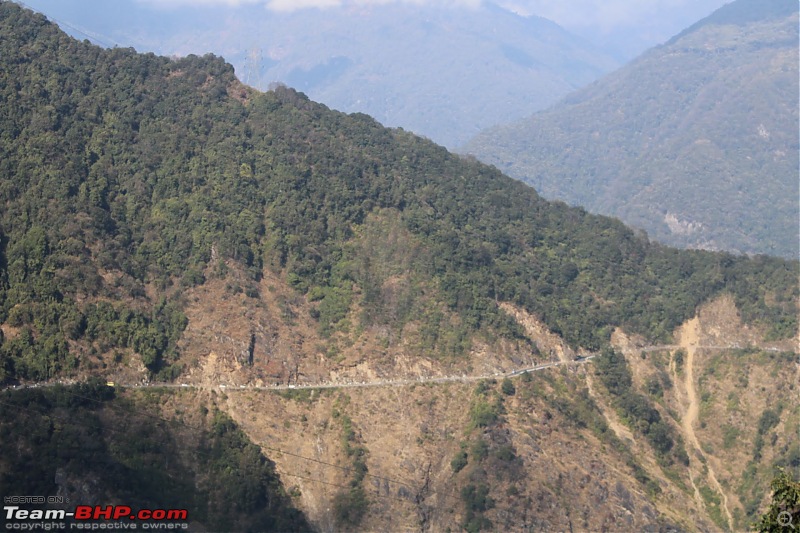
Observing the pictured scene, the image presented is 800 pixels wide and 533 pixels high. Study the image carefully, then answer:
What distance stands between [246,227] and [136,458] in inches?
969

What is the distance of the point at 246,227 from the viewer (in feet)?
252

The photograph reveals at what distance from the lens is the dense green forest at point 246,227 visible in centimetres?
6662

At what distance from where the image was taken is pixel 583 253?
88.6 m

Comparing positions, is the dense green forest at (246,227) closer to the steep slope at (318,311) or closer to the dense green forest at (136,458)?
the steep slope at (318,311)

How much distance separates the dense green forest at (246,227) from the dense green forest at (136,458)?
12.9 feet

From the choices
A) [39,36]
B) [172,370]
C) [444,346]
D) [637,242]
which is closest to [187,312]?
[172,370]

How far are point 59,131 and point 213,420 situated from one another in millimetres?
29380

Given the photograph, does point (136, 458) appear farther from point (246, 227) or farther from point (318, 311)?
point (246, 227)

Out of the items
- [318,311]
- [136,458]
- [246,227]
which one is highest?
[246,227]

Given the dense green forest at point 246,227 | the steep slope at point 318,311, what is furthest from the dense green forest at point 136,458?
the dense green forest at point 246,227

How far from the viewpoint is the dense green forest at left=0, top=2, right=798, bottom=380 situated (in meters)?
66.6

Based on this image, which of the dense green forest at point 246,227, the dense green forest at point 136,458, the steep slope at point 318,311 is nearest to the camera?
the dense green forest at point 136,458

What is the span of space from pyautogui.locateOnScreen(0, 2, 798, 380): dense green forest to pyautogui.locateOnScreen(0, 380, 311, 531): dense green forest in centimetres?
394

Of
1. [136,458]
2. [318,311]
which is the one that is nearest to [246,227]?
[318,311]
